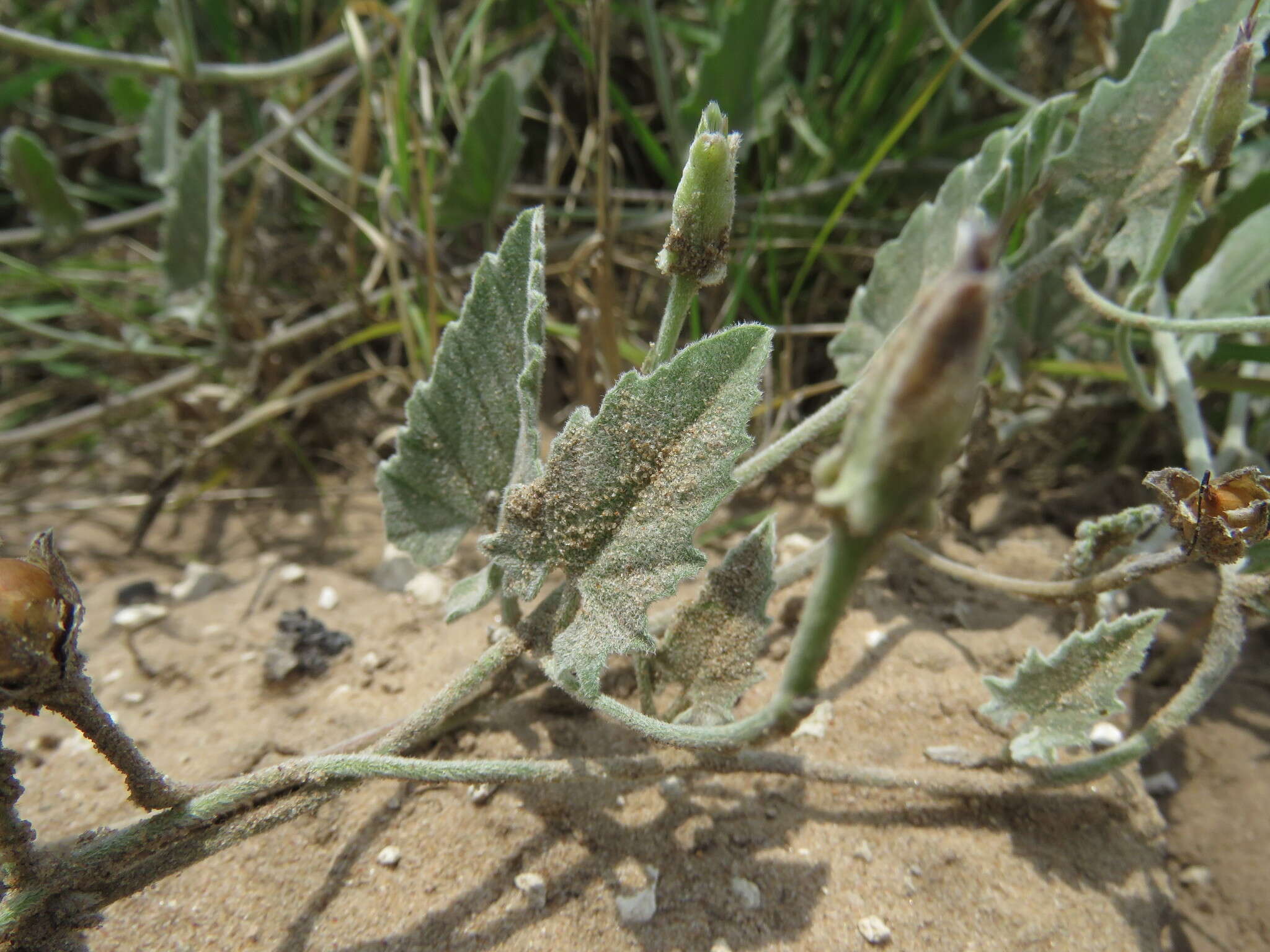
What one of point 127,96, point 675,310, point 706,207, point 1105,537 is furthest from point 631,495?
point 127,96

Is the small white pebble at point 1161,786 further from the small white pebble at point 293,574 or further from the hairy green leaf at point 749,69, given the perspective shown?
the small white pebble at point 293,574

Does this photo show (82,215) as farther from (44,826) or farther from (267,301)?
(44,826)

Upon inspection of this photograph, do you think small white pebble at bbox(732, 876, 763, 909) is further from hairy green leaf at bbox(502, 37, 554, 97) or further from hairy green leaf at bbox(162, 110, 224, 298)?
hairy green leaf at bbox(502, 37, 554, 97)

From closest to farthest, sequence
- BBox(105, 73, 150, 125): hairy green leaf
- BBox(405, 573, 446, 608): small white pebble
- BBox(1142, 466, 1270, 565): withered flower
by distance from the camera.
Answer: BBox(1142, 466, 1270, 565): withered flower → BBox(405, 573, 446, 608): small white pebble → BBox(105, 73, 150, 125): hairy green leaf

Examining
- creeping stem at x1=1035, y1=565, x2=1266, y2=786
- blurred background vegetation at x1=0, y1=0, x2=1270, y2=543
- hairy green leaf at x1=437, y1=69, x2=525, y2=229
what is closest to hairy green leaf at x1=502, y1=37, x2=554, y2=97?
blurred background vegetation at x1=0, y1=0, x2=1270, y2=543

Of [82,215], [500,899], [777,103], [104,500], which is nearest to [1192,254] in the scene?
[777,103]

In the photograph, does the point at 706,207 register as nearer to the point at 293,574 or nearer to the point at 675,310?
the point at 675,310

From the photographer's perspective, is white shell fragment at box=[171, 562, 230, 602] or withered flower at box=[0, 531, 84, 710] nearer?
withered flower at box=[0, 531, 84, 710]

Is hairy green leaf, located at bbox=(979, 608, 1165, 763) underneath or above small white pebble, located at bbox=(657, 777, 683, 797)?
above
